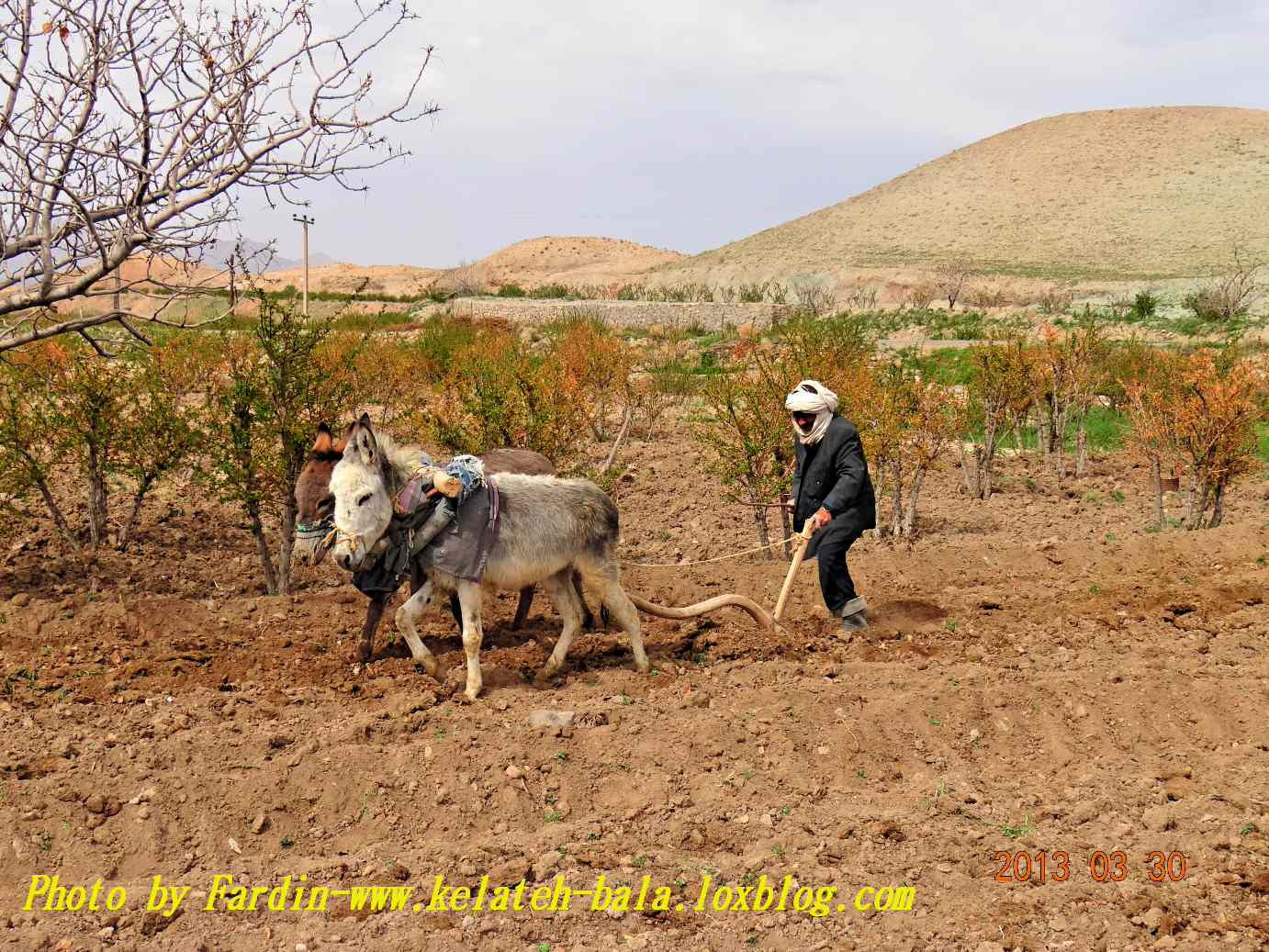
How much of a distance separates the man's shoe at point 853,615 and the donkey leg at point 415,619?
10.6 feet

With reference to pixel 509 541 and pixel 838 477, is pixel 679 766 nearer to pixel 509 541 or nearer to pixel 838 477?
pixel 509 541

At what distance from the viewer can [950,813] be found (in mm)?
5230

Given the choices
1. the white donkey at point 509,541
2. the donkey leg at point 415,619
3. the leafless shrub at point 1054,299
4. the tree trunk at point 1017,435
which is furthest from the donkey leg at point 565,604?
the leafless shrub at point 1054,299

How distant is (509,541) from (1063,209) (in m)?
85.3

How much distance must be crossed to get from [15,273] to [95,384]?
3.55 m

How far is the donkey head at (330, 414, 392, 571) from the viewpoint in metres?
6.29

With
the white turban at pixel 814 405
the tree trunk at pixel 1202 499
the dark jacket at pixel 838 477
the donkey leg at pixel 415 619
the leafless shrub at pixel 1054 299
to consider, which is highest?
the leafless shrub at pixel 1054 299

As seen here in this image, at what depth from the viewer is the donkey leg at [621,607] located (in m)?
7.21

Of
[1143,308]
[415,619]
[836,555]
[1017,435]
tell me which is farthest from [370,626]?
[1143,308]

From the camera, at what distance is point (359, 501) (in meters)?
6.34

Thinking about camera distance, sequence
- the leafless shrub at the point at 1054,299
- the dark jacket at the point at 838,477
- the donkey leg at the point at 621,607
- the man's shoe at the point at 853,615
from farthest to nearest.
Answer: the leafless shrub at the point at 1054,299 → the man's shoe at the point at 853,615 → the dark jacket at the point at 838,477 → the donkey leg at the point at 621,607

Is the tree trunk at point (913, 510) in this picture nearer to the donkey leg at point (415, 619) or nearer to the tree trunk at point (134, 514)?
the donkey leg at point (415, 619)

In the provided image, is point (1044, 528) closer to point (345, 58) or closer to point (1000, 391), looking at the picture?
point (1000, 391)

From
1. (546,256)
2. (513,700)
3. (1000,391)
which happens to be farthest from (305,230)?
(546,256)
